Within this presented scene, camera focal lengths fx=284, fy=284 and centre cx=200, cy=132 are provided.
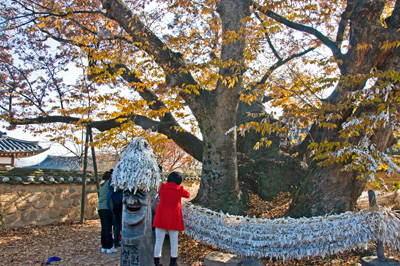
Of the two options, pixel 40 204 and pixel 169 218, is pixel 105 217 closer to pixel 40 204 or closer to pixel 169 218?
pixel 169 218

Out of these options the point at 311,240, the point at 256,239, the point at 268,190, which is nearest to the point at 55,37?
the point at 268,190

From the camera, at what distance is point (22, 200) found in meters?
6.98

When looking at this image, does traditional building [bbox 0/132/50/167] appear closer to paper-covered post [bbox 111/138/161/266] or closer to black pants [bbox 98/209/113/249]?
black pants [bbox 98/209/113/249]

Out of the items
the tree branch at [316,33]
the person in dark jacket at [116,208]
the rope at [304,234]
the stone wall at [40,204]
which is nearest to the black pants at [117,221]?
the person in dark jacket at [116,208]

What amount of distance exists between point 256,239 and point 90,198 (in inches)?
259

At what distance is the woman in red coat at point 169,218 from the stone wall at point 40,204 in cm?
482

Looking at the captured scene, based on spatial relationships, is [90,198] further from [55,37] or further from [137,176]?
[137,176]

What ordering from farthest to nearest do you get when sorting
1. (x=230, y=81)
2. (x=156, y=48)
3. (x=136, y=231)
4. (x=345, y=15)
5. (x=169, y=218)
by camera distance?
(x=156, y=48) → (x=345, y=15) → (x=230, y=81) → (x=169, y=218) → (x=136, y=231)

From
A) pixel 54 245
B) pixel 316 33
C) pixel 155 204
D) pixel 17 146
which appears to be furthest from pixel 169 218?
pixel 17 146

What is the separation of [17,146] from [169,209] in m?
11.3

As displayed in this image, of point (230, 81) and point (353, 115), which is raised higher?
point (230, 81)

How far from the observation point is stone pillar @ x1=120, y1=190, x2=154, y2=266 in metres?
3.40

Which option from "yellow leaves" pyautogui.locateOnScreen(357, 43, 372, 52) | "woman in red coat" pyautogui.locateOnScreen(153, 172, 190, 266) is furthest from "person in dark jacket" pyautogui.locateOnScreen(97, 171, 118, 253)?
"yellow leaves" pyautogui.locateOnScreen(357, 43, 372, 52)

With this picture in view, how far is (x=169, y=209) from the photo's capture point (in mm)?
3896
